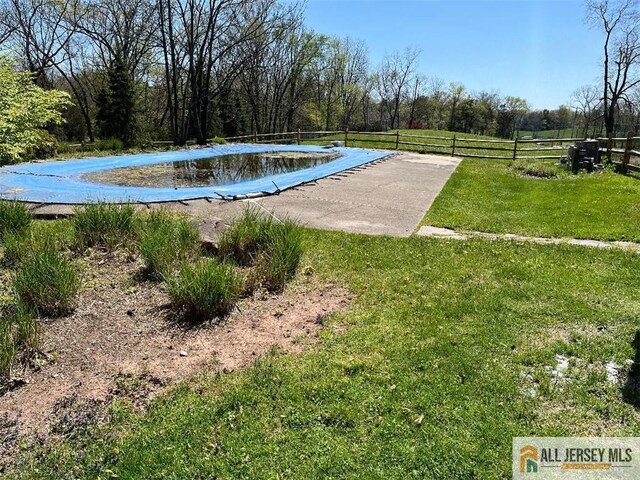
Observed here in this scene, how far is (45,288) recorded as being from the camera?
363 cm

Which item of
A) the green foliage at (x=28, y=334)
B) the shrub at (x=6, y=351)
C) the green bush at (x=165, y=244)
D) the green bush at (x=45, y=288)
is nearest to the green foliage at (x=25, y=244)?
the green bush at (x=45, y=288)

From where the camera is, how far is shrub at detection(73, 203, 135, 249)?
5102mm

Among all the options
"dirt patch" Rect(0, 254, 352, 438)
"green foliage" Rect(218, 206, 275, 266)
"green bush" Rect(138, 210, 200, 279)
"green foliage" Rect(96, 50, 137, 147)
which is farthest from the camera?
"green foliage" Rect(96, 50, 137, 147)

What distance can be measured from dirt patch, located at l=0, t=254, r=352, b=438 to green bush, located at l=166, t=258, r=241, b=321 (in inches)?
5.2

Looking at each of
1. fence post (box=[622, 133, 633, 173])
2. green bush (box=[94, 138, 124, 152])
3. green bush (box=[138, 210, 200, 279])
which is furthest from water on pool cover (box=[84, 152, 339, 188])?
fence post (box=[622, 133, 633, 173])

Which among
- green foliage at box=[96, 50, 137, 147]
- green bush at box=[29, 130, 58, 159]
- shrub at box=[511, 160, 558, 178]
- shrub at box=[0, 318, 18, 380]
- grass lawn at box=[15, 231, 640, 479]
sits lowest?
grass lawn at box=[15, 231, 640, 479]

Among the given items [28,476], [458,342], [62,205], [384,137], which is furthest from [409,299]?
[384,137]

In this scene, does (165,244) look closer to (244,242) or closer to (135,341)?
(244,242)

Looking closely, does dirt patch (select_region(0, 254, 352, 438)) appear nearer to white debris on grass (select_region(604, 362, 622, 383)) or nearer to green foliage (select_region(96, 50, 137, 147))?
white debris on grass (select_region(604, 362, 622, 383))

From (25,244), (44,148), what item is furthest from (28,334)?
(44,148)

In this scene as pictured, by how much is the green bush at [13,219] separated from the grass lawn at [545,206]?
231 inches

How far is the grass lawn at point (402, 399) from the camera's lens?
2.26m

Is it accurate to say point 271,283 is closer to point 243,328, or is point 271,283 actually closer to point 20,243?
point 243,328

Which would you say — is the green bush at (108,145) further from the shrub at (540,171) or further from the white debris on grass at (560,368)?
the white debris on grass at (560,368)
